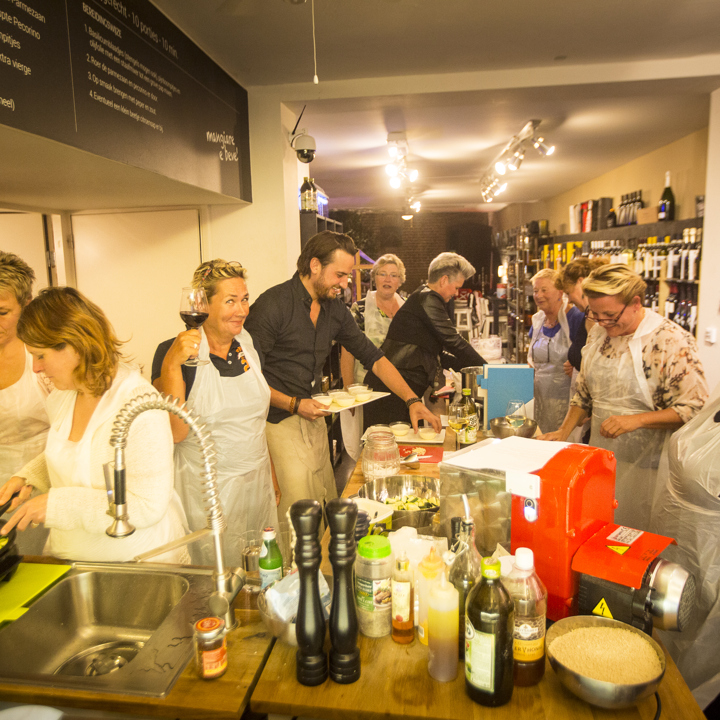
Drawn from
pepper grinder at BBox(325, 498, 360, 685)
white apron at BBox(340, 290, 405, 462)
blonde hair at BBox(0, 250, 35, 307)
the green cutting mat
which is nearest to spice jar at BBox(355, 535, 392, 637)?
pepper grinder at BBox(325, 498, 360, 685)

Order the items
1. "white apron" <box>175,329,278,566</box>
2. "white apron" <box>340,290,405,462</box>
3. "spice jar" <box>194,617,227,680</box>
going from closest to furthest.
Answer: "spice jar" <box>194,617,227,680</box> < "white apron" <box>175,329,278,566</box> < "white apron" <box>340,290,405,462</box>

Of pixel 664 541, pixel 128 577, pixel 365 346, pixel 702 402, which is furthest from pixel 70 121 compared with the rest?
pixel 702 402

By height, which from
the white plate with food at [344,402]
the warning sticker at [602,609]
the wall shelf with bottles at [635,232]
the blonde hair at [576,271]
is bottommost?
the warning sticker at [602,609]

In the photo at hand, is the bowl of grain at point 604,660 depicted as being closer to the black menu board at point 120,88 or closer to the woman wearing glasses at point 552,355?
the black menu board at point 120,88

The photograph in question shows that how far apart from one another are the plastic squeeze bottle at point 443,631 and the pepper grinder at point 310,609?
0.75 feet

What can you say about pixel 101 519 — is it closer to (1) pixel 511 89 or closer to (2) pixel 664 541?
(2) pixel 664 541

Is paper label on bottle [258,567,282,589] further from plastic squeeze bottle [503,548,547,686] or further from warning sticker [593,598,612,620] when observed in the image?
warning sticker [593,598,612,620]

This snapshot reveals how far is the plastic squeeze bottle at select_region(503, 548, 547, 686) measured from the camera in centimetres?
116

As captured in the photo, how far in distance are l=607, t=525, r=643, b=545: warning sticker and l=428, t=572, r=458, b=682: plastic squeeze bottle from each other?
49 centimetres

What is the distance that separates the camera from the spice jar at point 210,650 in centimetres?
120

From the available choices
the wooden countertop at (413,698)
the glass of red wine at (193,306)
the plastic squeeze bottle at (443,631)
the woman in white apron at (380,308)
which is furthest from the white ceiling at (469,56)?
the wooden countertop at (413,698)

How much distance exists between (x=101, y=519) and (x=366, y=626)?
0.88m

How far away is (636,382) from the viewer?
2.62 metres

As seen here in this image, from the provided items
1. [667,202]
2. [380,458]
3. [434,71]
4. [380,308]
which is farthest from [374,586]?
[667,202]
